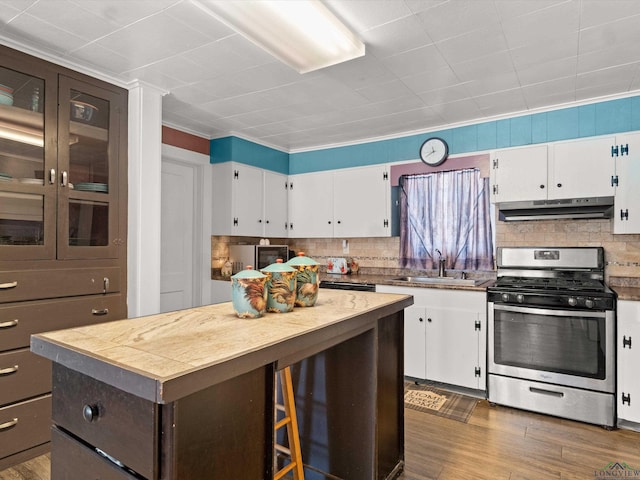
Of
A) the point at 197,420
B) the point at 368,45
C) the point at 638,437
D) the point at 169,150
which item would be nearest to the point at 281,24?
the point at 368,45

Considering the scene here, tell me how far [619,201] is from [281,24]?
2.86 m

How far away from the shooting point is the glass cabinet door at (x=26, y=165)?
2344mm

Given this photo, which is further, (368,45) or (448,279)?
(448,279)

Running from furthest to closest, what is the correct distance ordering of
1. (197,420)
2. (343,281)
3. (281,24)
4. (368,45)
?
(343,281) → (368,45) → (281,24) → (197,420)

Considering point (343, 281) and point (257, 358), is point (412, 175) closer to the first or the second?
point (343, 281)

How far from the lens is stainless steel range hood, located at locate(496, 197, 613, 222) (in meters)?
3.20

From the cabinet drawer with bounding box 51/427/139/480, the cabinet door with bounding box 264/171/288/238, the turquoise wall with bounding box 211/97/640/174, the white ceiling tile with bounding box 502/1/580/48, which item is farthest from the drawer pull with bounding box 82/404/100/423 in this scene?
the cabinet door with bounding box 264/171/288/238

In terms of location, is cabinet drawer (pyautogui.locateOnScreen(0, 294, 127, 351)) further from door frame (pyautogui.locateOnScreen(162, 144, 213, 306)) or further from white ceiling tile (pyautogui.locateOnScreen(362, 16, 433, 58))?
white ceiling tile (pyautogui.locateOnScreen(362, 16, 433, 58))

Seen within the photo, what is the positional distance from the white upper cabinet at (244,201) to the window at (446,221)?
1523 millimetres

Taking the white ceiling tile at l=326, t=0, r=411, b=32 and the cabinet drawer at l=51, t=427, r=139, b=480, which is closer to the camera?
the cabinet drawer at l=51, t=427, r=139, b=480

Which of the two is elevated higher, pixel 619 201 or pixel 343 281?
pixel 619 201

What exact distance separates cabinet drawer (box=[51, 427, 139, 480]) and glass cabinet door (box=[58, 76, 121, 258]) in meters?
1.67

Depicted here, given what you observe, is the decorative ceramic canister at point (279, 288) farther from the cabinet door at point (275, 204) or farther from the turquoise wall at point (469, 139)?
the cabinet door at point (275, 204)

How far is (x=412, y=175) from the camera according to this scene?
4348mm
